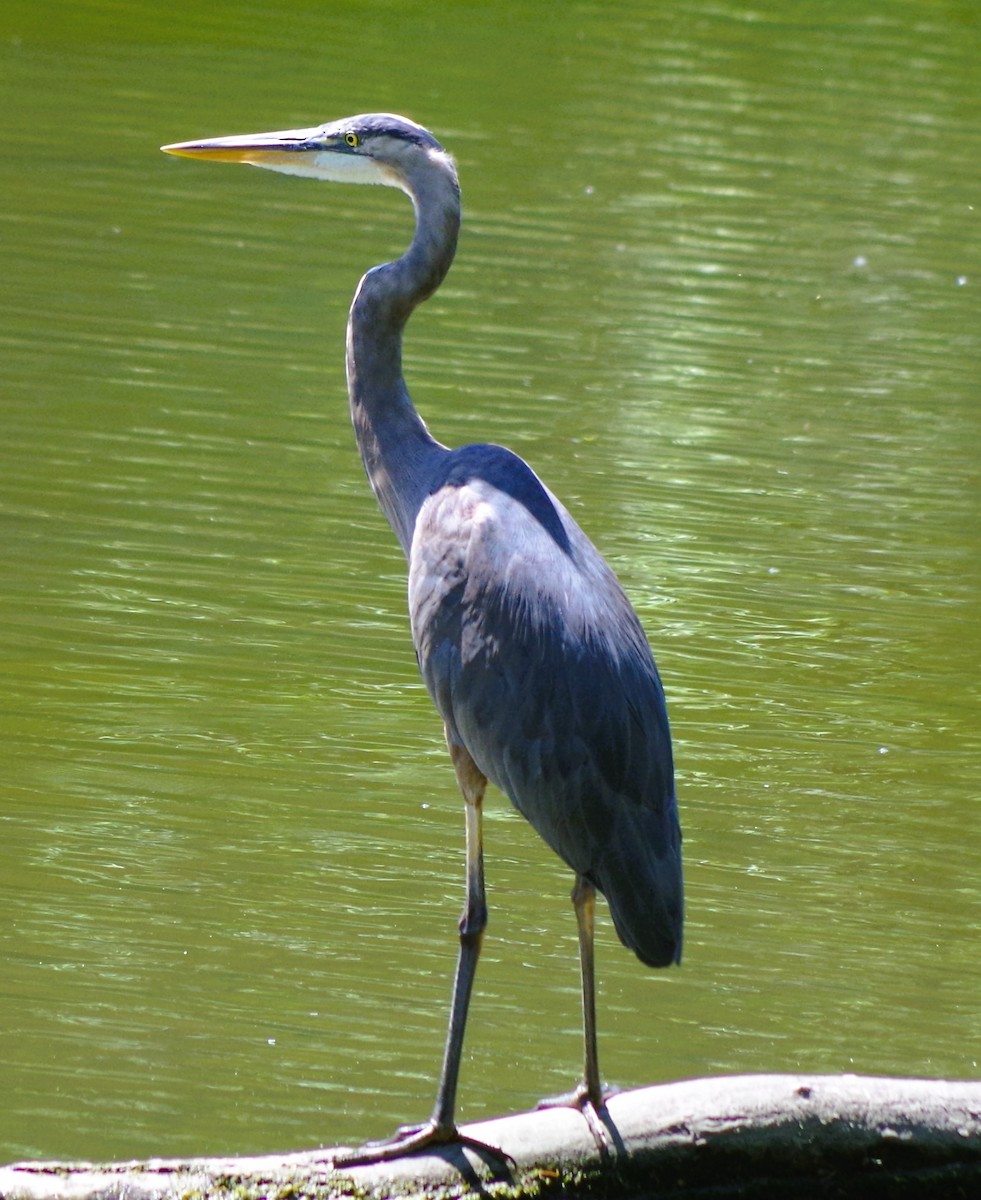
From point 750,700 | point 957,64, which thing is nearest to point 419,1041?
point 750,700

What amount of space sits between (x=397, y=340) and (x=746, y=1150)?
7.16 feet

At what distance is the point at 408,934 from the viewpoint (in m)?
5.69

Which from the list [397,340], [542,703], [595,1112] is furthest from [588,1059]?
[397,340]

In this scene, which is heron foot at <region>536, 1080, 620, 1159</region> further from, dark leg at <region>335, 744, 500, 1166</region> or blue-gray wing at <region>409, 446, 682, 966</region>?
blue-gray wing at <region>409, 446, 682, 966</region>

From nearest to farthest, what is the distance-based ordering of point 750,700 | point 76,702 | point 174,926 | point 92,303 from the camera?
point 174,926 → point 76,702 → point 750,700 → point 92,303

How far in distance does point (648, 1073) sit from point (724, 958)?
0.69 metres

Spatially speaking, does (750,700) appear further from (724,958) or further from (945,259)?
(945,259)

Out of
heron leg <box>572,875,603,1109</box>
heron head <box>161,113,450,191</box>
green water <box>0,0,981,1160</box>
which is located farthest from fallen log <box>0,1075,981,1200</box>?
heron head <box>161,113,450,191</box>

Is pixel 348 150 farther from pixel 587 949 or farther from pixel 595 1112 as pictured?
pixel 595 1112

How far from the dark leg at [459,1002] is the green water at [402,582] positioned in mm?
656

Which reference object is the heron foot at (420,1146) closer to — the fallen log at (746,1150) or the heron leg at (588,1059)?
the fallen log at (746,1150)

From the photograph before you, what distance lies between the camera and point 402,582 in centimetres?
813

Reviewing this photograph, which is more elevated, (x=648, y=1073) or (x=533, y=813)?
(x=533, y=813)

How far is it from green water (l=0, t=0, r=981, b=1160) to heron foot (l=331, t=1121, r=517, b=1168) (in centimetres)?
75
